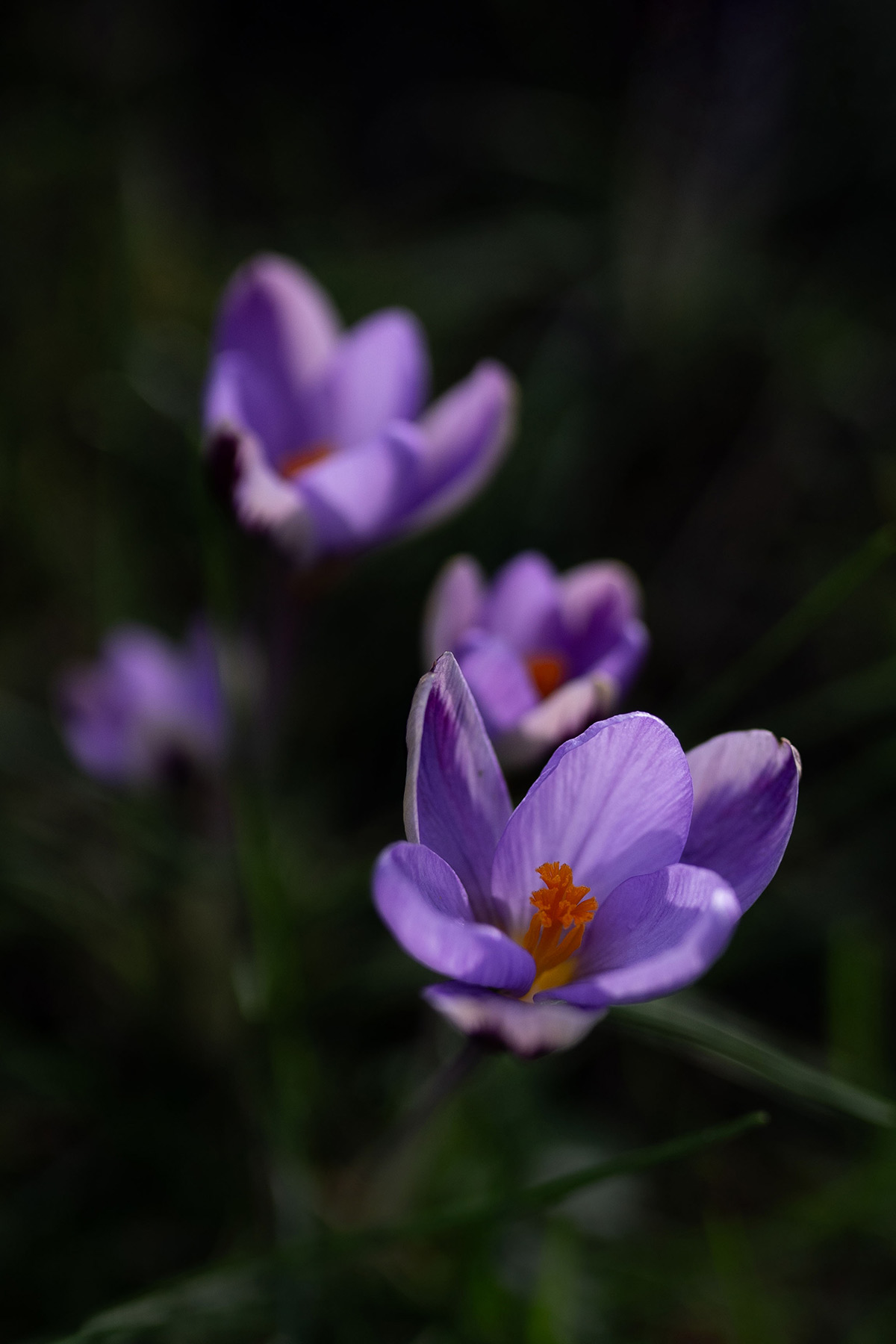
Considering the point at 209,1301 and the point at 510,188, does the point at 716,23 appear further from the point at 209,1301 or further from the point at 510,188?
the point at 209,1301

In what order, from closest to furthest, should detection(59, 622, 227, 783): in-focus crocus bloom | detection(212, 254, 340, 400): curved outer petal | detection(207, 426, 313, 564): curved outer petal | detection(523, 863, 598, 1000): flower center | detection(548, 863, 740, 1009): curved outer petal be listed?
detection(548, 863, 740, 1009): curved outer petal → detection(523, 863, 598, 1000): flower center → detection(207, 426, 313, 564): curved outer petal → detection(212, 254, 340, 400): curved outer petal → detection(59, 622, 227, 783): in-focus crocus bloom

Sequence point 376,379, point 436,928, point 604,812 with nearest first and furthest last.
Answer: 1. point 436,928
2. point 604,812
3. point 376,379

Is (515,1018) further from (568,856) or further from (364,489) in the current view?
(364,489)

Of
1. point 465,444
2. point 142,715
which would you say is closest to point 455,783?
point 465,444

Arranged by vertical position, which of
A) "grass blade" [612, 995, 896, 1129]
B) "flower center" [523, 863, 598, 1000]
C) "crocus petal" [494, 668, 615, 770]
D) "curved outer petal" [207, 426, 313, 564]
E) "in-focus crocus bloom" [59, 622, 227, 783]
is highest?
"curved outer petal" [207, 426, 313, 564]

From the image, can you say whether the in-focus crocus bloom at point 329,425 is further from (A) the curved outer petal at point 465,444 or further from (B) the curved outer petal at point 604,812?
(B) the curved outer petal at point 604,812

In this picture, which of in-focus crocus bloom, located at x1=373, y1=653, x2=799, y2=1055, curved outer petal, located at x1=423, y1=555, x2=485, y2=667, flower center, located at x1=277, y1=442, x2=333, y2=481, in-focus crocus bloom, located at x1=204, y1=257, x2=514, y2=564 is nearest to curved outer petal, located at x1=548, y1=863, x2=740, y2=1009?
in-focus crocus bloom, located at x1=373, y1=653, x2=799, y2=1055

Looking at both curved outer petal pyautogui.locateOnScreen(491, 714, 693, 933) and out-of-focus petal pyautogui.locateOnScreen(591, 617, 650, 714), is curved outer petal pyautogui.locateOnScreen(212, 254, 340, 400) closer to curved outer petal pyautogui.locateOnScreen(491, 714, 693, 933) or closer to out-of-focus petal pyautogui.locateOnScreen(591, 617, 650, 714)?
out-of-focus petal pyautogui.locateOnScreen(591, 617, 650, 714)
